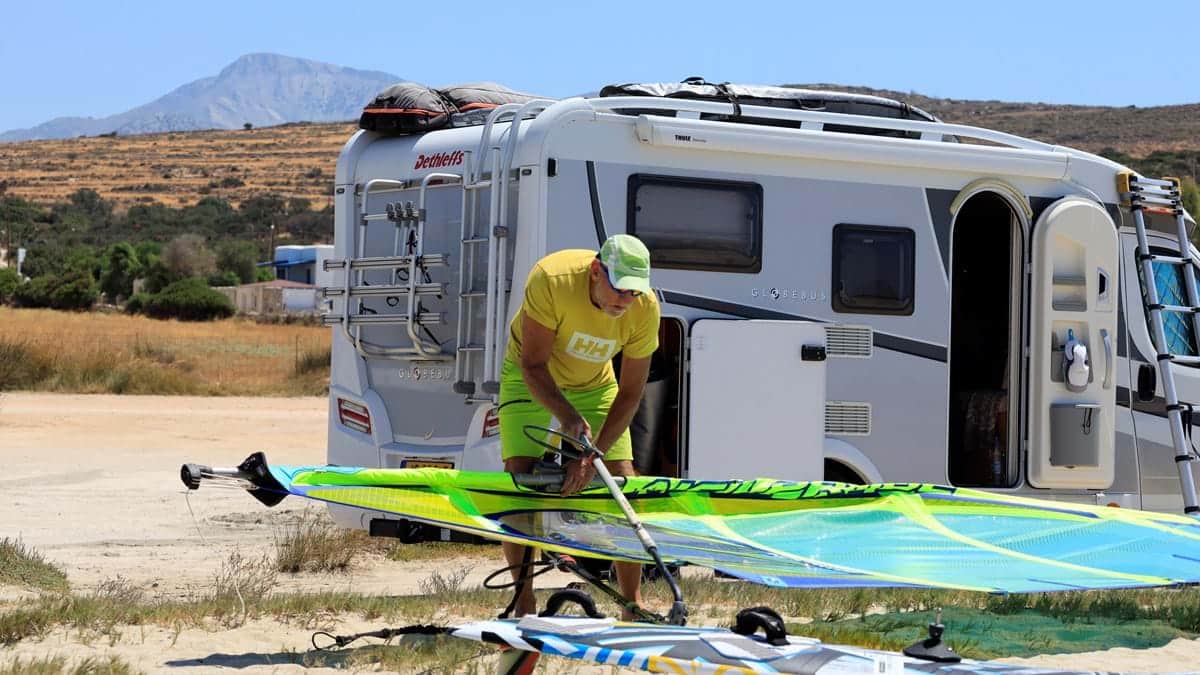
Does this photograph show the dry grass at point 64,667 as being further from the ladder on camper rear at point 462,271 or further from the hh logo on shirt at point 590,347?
the ladder on camper rear at point 462,271

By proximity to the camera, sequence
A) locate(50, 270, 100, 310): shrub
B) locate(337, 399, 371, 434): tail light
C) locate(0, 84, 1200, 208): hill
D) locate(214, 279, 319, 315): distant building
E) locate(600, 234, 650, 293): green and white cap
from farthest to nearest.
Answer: locate(0, 84, 1200, 208): hill, locate(214, 279, 319, 315): distant building, locate(50, 270, 100, 310): shrub, locate(337, 399, 371, 434): tail light, locate(600, 234, 650, 293): green and white cap

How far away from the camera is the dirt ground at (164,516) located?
6.35m

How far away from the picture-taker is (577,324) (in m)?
6.30

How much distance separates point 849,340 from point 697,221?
110 cm

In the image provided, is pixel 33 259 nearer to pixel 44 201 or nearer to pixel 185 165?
pixel 44 201

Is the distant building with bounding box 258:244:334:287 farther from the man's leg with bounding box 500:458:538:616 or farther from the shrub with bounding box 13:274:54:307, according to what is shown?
the man's leg with bounding box 500:458:538:616

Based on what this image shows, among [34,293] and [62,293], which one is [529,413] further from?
[34,293]

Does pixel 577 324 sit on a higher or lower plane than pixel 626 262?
lower

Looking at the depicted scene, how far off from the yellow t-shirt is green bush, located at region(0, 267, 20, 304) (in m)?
35.6

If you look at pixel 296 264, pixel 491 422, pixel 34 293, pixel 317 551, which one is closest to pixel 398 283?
pixel 491 422

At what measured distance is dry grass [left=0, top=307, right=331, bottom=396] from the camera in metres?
21.7

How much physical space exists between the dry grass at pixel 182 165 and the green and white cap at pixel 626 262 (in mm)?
63596

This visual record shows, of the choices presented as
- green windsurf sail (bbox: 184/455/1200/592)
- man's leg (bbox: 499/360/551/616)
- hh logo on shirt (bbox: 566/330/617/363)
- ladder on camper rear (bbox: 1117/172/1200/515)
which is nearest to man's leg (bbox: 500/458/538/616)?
man's leg (bbox: 499/360/551/616)

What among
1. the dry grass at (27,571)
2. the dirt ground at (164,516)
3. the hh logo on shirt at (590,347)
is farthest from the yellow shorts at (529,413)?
the dry grass at (27,571)
